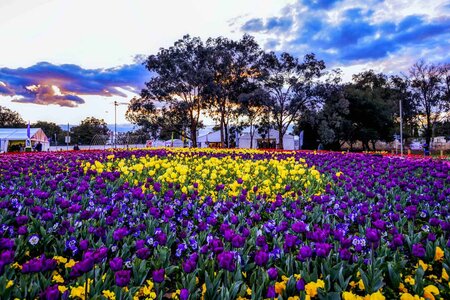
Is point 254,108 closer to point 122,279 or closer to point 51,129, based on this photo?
point 122,279

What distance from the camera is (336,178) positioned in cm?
816

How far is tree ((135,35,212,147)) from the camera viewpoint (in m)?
42.1

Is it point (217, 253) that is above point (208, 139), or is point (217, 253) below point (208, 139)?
below

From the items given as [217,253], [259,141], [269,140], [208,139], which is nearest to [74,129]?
[208,139]

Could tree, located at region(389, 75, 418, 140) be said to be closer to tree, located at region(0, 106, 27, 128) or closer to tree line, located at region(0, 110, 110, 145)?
tree line, located at region(0, 110, 110, 145)

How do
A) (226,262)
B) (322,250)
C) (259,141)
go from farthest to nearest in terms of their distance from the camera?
(259,141) < (322,250) < (226,262)

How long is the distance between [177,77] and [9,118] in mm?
73628

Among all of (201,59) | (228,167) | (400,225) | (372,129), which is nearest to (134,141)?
(201,59)

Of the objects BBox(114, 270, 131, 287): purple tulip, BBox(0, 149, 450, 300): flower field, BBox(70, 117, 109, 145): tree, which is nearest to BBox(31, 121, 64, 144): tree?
BBox(70, 117, 109, 145): tree

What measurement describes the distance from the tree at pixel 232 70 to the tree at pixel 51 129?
265 feet

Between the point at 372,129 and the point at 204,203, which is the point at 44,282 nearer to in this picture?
the point at 204,203

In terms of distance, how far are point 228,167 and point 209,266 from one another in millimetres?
7078

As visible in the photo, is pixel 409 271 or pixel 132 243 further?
pixel 132 243

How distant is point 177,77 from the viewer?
4216cm
